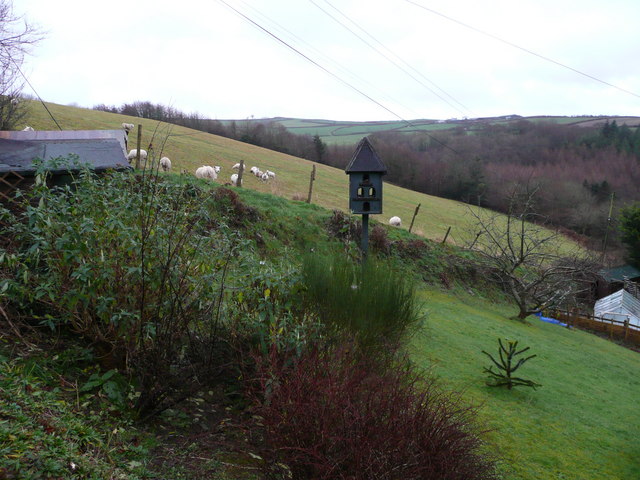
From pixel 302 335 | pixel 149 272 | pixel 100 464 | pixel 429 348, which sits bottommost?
pixel 429 348

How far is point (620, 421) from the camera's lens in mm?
7156

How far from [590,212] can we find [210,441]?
43525 millimetres

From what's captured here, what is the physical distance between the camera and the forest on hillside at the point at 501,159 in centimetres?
4306

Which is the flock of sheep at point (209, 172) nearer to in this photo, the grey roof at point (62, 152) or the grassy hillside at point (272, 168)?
the grassy hillside at point (272, 168)

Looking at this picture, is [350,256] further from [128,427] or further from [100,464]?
[100,464]

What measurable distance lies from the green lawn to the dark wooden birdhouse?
2.61 meters

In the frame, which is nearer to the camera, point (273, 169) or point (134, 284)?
point (134, 284)

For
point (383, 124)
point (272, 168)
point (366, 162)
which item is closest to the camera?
point (366, 162)

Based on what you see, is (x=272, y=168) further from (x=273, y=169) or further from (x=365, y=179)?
(x=365, y=179)

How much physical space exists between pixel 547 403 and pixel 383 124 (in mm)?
85376

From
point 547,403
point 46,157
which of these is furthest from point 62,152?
point 547,403

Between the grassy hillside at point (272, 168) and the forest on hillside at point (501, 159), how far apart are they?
417cm

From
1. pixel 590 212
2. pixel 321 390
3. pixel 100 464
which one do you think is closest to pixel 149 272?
pixel 100 464

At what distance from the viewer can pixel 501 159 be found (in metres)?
47.4
